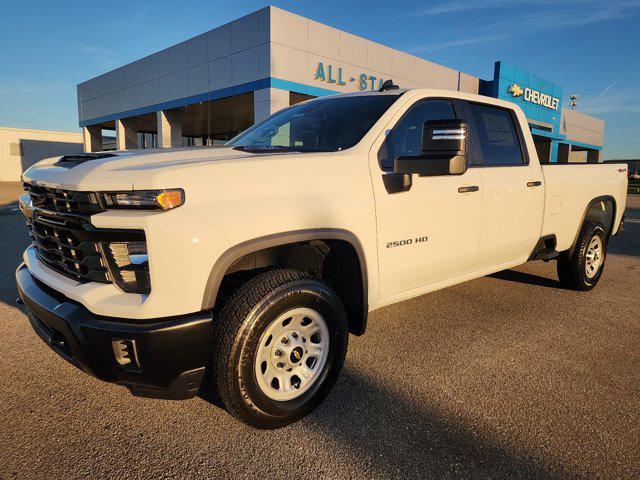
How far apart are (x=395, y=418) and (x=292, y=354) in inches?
27.4

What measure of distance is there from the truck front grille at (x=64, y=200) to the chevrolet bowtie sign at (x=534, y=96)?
27.6 metres

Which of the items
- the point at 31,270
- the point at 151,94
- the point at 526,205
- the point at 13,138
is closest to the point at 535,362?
the point at 526,205

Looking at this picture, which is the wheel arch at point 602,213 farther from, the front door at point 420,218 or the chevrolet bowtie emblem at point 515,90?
the chevrolet bowtie emblem at point 515,90

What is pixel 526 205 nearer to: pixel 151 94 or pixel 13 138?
pixel 151 94

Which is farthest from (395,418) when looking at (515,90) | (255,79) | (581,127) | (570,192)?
(581,127)

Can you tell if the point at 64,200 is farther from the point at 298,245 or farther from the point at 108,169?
the point at 298,245

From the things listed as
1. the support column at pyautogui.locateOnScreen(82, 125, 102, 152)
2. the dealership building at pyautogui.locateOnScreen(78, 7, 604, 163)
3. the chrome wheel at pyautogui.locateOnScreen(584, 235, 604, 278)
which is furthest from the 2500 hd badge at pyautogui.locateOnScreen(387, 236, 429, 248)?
the support column at pyautogui.locateOnScreen(82, 125, 102, 152)

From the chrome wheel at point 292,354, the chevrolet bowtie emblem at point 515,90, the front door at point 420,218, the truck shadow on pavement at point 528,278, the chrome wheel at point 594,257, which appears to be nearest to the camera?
the chrome wheel at point 292,354

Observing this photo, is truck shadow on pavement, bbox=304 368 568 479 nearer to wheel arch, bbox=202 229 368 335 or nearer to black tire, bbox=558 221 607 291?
wheel arch, bbox=202 229 368 335

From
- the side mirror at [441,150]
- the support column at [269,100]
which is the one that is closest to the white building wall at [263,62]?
the support column at [269,100]

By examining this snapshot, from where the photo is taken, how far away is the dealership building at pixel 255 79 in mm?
15920

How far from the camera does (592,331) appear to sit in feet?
12.8

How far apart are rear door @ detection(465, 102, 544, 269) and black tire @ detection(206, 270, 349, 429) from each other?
70.1 inches

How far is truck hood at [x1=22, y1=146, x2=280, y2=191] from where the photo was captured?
2012mm
